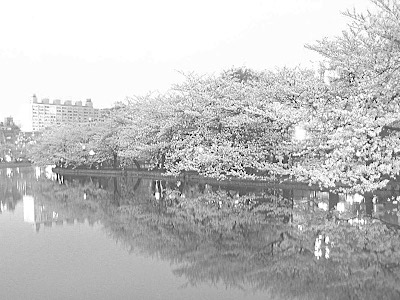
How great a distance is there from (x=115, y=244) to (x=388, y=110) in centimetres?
782

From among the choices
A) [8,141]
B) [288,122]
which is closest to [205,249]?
[288,122]

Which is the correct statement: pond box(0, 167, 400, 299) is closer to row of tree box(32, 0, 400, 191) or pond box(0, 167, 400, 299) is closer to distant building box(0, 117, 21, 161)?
row of tree box(32, 0, 400, 191)

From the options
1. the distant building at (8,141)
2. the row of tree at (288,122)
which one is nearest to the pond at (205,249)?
the row of tree at (288,122)

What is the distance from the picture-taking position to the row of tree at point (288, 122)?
988cm

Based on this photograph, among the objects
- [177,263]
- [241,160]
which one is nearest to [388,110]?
[177,263]

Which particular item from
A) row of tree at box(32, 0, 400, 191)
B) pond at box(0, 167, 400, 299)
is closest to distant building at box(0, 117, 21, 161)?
row of tree at box(32, 0, 400, 191)

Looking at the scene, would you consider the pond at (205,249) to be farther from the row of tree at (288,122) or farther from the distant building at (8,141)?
the distant building at (8,141)

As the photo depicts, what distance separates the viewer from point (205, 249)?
11148mm

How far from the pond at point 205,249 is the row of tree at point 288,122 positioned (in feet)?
5.48

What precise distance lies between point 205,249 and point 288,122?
16.5 ft

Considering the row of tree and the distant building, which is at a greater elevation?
the distant building

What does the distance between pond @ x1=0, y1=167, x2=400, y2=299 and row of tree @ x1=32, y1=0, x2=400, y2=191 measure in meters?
1.67

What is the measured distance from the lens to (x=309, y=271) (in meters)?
9.08

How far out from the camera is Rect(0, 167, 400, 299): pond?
8188 mm
